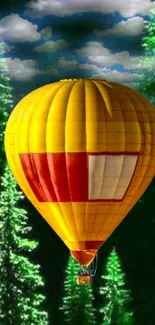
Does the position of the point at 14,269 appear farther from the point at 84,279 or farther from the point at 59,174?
the point at 59,174

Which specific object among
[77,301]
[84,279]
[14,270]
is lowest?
[77,301]

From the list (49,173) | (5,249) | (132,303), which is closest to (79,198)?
(49,173)

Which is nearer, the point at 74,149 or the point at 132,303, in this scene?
the point at 74,149

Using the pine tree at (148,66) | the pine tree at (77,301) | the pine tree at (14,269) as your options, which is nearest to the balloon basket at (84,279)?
the pine tree at (14,269)

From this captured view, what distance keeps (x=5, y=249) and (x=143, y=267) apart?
19.3 ft

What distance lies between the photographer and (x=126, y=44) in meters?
47.9

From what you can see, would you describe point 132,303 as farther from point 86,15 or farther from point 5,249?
point 86,15

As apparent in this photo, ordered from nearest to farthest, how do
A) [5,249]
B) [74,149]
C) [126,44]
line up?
[74,149] → [5,249] → [126,44]

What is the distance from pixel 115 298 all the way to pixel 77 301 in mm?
990

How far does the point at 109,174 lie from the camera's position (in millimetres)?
Result: 34594

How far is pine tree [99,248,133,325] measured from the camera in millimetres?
42688

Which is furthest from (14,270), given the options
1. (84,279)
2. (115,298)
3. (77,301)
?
(84,279)

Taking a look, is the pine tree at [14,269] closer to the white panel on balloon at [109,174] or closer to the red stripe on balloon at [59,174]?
the red stripe on balloon at [59,174]

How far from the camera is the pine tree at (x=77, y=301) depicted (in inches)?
1654
